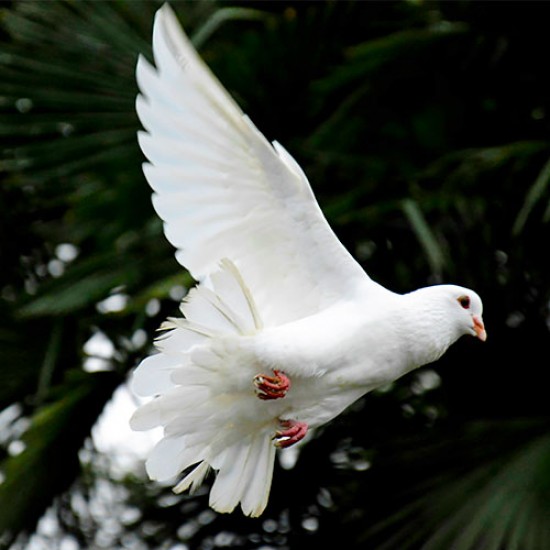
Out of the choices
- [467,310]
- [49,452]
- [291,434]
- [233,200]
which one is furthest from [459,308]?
[49,452]

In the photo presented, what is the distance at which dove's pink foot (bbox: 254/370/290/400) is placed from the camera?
454 centimetres

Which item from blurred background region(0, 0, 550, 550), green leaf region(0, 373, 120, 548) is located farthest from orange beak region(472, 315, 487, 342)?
green leaf region(0, 373, 120, 548)

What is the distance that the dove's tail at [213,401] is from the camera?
452 centimetres

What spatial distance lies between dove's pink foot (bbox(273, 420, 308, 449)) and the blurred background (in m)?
0.51

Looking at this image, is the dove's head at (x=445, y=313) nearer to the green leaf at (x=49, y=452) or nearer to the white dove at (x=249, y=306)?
the white dove at (x=249, y=306)

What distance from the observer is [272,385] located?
14.9ft

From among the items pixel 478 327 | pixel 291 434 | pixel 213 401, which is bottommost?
pixel 478 327

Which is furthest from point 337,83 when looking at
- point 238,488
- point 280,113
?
point 238,488

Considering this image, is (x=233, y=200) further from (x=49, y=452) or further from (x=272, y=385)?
(x=49, y=452)

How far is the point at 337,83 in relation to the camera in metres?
5.41

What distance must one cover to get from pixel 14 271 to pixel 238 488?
5.40ft

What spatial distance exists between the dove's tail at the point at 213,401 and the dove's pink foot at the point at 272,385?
44mm

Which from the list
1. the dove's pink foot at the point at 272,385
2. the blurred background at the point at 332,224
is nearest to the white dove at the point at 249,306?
the dove's pink foot at the point at 272,385

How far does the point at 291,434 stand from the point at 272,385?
18cm
